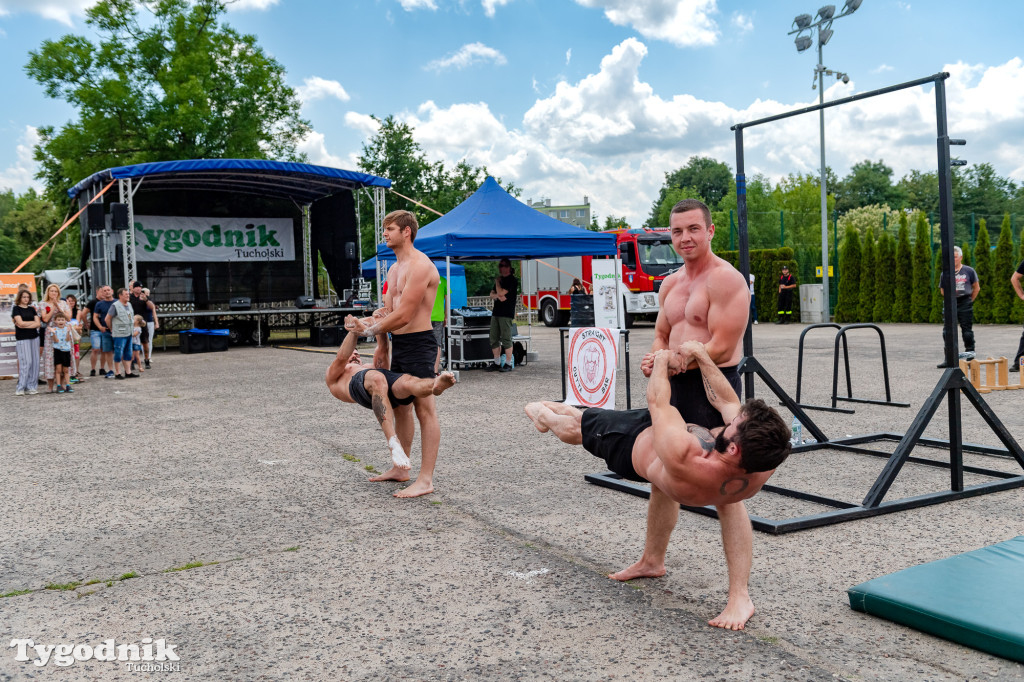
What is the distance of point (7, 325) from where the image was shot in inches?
573

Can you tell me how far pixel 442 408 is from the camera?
963 cm

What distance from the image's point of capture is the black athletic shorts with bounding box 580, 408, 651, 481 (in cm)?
344

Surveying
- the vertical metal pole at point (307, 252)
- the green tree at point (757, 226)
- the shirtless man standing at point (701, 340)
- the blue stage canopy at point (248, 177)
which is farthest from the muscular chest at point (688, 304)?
the green tree at point (757, 226)

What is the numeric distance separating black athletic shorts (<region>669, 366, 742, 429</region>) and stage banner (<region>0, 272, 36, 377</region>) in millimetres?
12919

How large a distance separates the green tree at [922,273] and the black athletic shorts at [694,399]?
75.0ft

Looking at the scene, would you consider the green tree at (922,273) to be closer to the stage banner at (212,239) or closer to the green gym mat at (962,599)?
the stage banner at (212,239)

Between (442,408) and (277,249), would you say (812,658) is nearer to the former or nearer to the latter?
(442,408)

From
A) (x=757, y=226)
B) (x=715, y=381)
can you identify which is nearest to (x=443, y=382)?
(x=715, y=381)

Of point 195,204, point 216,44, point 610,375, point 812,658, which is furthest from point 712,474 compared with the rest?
point 216,44

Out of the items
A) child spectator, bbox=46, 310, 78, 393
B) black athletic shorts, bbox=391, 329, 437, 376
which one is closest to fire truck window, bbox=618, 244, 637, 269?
child spectator, bbox=46, 310, 78, 393

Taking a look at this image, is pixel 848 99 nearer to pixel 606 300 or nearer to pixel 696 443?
pixel 696 443

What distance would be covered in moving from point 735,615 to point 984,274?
74.2ft

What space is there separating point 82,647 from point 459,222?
9.80 m

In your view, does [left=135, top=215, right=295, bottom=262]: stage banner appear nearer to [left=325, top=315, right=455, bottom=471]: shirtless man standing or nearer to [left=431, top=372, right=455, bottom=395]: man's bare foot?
[left=325, top=315, right=455, bottom=471]: shirtless man standing
